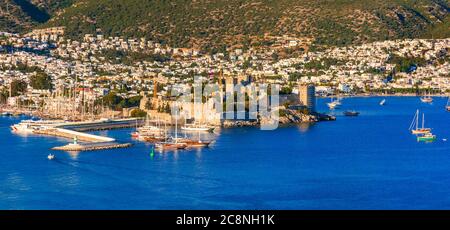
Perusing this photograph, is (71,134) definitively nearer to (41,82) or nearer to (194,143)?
(194,143)

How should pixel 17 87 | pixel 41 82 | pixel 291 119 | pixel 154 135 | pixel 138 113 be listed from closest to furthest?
pixel 154 135
pixel 291 119
pixel 138 113
pixel 17 87
pixel 41 82

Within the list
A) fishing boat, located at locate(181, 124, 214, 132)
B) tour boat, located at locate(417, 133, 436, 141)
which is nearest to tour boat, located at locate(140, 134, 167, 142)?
fishing boat, located at locate(181, 124, 214, 132)

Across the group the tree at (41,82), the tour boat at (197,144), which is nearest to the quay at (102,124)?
the tour boat at (197,144)

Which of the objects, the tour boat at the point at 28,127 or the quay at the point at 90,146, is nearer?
the quay at the point at 90,146

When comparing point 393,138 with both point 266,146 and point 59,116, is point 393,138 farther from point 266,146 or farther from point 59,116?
point 59,116

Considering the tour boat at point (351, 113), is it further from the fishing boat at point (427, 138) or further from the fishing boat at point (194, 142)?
the fishing boat at point (194, 142)

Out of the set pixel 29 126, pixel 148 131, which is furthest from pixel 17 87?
pixel 148 131
